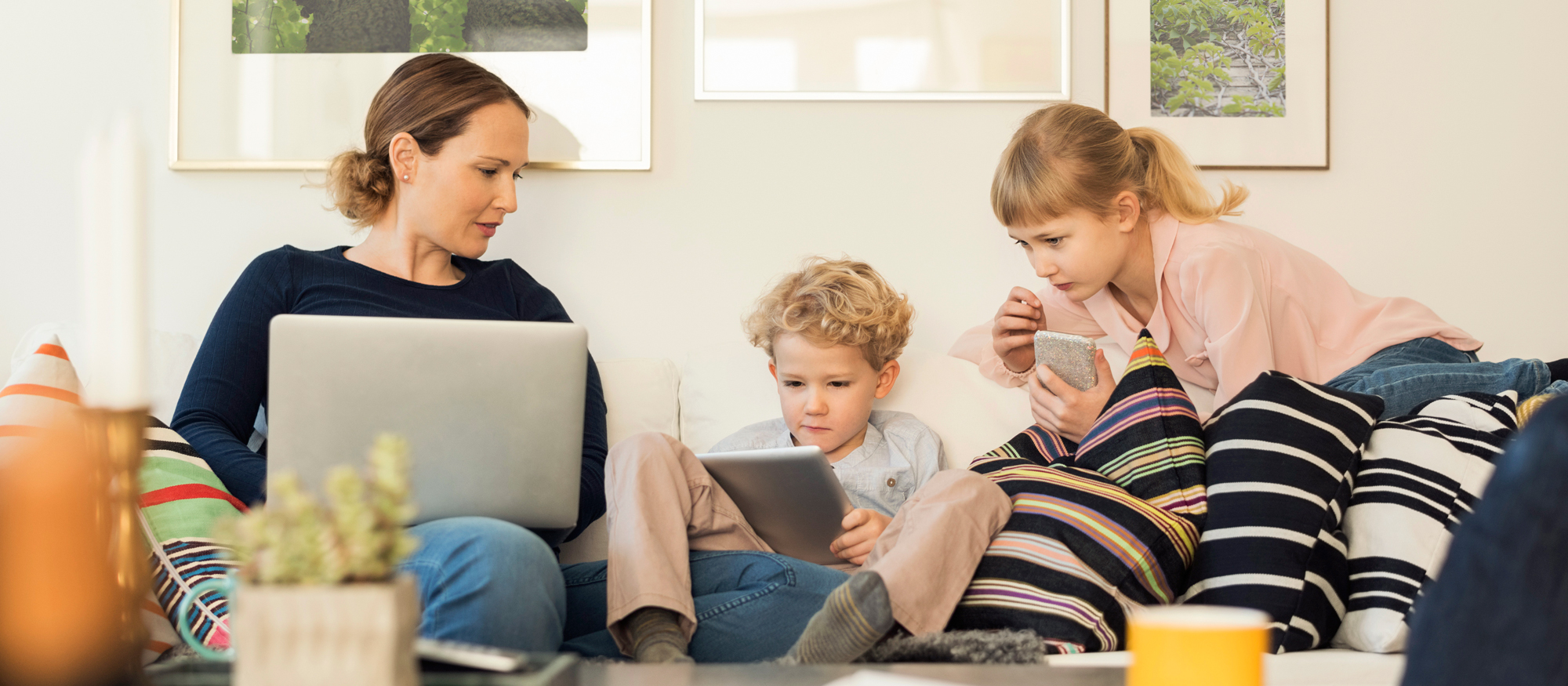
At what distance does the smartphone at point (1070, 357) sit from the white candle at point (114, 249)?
144 centimetres

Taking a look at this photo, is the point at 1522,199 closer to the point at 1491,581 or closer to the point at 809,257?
the point at 809,257

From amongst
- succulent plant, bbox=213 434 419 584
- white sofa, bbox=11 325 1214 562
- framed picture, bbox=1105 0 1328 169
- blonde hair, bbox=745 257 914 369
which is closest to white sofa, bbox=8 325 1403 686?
white sofa, bbox=11 325 1214 562

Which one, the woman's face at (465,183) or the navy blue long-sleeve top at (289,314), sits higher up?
the woman's face at (465,183)

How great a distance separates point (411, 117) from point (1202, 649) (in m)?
1.74

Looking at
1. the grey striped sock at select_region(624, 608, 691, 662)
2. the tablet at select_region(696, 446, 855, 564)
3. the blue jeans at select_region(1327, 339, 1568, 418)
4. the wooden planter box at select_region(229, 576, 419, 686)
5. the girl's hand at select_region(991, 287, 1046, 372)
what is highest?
the girl's hand at select_region(991, 287, 1046, 372)

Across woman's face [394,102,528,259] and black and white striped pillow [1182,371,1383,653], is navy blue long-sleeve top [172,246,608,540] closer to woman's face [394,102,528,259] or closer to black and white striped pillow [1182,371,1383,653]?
woman's face [394,102,528,259]

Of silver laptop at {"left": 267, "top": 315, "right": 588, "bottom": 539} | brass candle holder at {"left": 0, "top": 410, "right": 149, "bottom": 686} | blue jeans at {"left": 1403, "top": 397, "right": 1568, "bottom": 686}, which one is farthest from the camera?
silver laptop at {"left": 267, "top": 315, "right": 588, "bottom": 539}

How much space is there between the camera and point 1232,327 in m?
1.81

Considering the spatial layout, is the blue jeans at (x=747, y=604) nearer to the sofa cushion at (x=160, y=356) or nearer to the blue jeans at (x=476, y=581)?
the blue jeans at (x=476, y=581)

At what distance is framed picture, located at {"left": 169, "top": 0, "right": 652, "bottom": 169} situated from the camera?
2.22 meters

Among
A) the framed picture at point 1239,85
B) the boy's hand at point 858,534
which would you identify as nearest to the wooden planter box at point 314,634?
the boy's hand at point 858,534

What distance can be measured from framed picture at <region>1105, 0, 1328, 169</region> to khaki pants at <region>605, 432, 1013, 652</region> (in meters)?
1.21

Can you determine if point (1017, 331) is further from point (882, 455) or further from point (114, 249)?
point (114, 249)

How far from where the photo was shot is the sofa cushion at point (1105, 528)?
1.34 m
